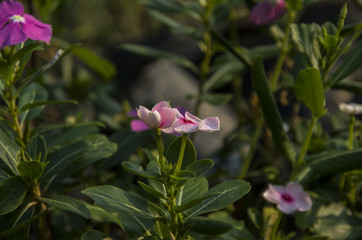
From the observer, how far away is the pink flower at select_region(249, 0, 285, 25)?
1426 mm

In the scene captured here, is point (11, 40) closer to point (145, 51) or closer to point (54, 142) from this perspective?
point (54, 142)

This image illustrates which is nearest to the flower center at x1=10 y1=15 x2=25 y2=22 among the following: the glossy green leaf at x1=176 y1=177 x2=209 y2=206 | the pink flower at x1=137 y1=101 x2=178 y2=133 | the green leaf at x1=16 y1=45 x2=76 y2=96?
the green leaf at x1=16 y1=45 x2=76 y2=96

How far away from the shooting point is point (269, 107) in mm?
1105

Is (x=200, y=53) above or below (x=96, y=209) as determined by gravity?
below

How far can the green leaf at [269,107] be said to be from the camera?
1088mm

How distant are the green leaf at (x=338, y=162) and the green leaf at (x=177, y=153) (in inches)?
13.5

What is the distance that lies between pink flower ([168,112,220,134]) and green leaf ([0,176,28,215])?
32 cm

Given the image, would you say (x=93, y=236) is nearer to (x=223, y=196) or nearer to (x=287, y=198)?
(x=223, y=196)

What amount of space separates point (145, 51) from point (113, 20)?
12.1 feet

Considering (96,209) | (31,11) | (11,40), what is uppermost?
(11,40)

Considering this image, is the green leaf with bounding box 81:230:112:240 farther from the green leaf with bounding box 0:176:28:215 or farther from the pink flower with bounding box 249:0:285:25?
the pink flower with bounding box 249:0:285:25

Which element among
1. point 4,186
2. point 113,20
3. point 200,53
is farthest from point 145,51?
point 113,20

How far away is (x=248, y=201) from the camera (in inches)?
Result: 58.0

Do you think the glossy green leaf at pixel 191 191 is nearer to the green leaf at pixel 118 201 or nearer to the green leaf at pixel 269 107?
the green leaf at pixel 118 201
